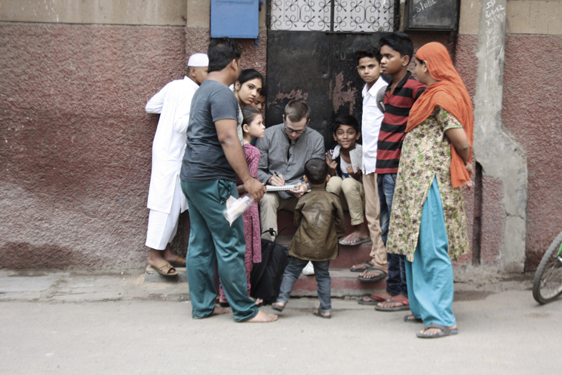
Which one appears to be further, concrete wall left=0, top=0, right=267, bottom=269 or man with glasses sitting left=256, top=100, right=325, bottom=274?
concrete wall left=0, top=0, right=267, bottom=269

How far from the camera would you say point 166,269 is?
4.56 meters

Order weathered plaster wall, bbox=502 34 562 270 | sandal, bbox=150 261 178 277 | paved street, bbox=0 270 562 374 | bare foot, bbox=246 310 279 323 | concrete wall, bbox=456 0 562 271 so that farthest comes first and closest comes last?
weathered plaster wall, bbox=502 34 562 270
concrete wall, bbox=456 0 562 271
sandal, bbox=150 261 178 277
bare foot, bbox=246 310 279 323
paved street, bbox=0 270 562 374

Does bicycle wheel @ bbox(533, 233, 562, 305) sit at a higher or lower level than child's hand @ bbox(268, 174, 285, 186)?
lower

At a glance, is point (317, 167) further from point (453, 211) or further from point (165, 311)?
point (165, 311)

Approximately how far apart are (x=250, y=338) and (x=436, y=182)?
1.48 m

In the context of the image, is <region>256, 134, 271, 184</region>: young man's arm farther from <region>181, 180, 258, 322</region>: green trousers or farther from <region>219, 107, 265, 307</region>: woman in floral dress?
<region>181, 180, 258, 322</region>: green trousers

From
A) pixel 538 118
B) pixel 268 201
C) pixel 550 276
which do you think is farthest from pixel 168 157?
pixel 538 118

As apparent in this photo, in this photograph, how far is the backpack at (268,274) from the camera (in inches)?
160

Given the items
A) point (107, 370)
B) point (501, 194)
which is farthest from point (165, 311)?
point (501, 194)

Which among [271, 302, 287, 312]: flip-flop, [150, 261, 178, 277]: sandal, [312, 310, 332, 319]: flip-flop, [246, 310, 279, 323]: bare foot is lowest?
[312, 310, 332, 319]: flip-flop

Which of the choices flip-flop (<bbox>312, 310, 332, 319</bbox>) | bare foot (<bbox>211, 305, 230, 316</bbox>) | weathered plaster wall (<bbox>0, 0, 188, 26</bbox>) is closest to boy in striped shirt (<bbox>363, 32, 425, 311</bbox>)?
flip-flop (<bbox>312, 310, 332, 319</bbox>)

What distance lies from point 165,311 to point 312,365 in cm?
140

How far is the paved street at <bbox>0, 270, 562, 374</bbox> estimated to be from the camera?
293 cm

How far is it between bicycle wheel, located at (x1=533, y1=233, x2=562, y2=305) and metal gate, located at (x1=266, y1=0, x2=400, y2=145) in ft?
7.33
